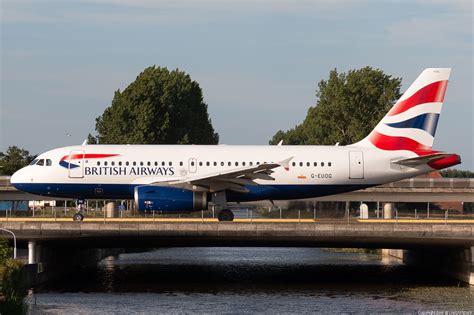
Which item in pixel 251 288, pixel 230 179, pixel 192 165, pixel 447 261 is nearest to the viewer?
pixel 251 288

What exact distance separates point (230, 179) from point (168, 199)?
13.8 ft

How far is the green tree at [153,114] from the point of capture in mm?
140125

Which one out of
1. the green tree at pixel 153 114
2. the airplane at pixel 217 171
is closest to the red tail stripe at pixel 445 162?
the airplane at pixel 217 171

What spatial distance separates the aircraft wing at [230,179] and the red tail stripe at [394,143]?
23.2ft

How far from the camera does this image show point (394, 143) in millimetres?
66188

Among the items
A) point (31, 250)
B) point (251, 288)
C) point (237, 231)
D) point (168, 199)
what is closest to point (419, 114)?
point (237, 231)

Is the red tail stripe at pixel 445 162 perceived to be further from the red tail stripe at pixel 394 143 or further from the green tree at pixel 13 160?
the green tree at pixel 13 160

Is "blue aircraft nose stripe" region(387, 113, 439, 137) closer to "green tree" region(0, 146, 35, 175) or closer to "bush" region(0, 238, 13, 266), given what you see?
"bush" region(0, 238, 13, 266)

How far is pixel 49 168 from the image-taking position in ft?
207

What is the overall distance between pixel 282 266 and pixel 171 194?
1979 cm

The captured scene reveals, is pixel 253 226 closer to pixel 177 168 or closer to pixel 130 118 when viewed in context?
pixel 177 168

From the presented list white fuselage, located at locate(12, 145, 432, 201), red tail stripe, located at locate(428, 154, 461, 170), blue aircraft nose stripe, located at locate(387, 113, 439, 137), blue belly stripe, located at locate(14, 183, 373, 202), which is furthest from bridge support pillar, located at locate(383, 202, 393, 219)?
blue belly stripe, located at locate(14, 183, 373, 202)

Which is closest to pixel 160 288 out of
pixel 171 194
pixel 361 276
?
pixel 171 194

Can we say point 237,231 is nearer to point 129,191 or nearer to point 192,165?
point 192,165
